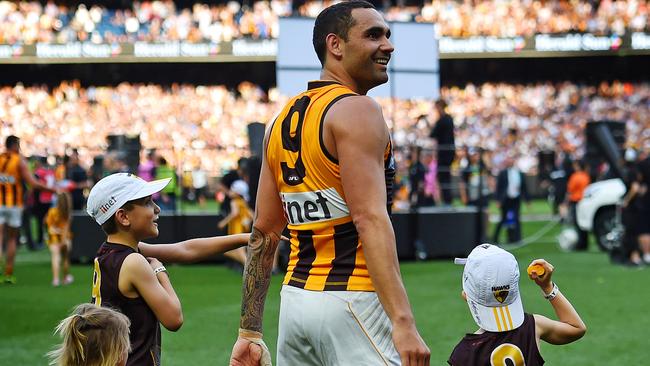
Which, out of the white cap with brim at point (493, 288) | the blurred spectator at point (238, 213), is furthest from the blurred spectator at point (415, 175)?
the white cap with brim at point (493, 288)

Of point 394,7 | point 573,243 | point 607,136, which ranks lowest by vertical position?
point 573,243

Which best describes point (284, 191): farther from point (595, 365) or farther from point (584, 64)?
point (584, 64)

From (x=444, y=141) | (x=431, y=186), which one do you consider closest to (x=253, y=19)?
(x=431, y=186)

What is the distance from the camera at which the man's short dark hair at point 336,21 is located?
3.60 m

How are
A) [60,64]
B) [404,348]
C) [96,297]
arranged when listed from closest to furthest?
[404,348], [96,297], [60,64]

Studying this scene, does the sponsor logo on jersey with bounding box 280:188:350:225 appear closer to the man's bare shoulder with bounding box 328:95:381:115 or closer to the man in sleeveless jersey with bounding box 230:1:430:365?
the man in sleeveless jersey with bounding box 230:1:430:365

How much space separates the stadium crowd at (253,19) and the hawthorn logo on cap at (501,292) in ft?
128

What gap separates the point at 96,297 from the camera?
14.1 feet

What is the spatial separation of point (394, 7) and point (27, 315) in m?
36.6

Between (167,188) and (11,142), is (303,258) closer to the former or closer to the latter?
(11,142)

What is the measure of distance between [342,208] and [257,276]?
632 mm

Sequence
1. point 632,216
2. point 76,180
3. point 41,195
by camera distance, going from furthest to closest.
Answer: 1. point 41,195
2. point 76,180
3. point 632,216

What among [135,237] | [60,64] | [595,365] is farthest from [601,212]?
[60,64]

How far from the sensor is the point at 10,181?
14414 millimetres
